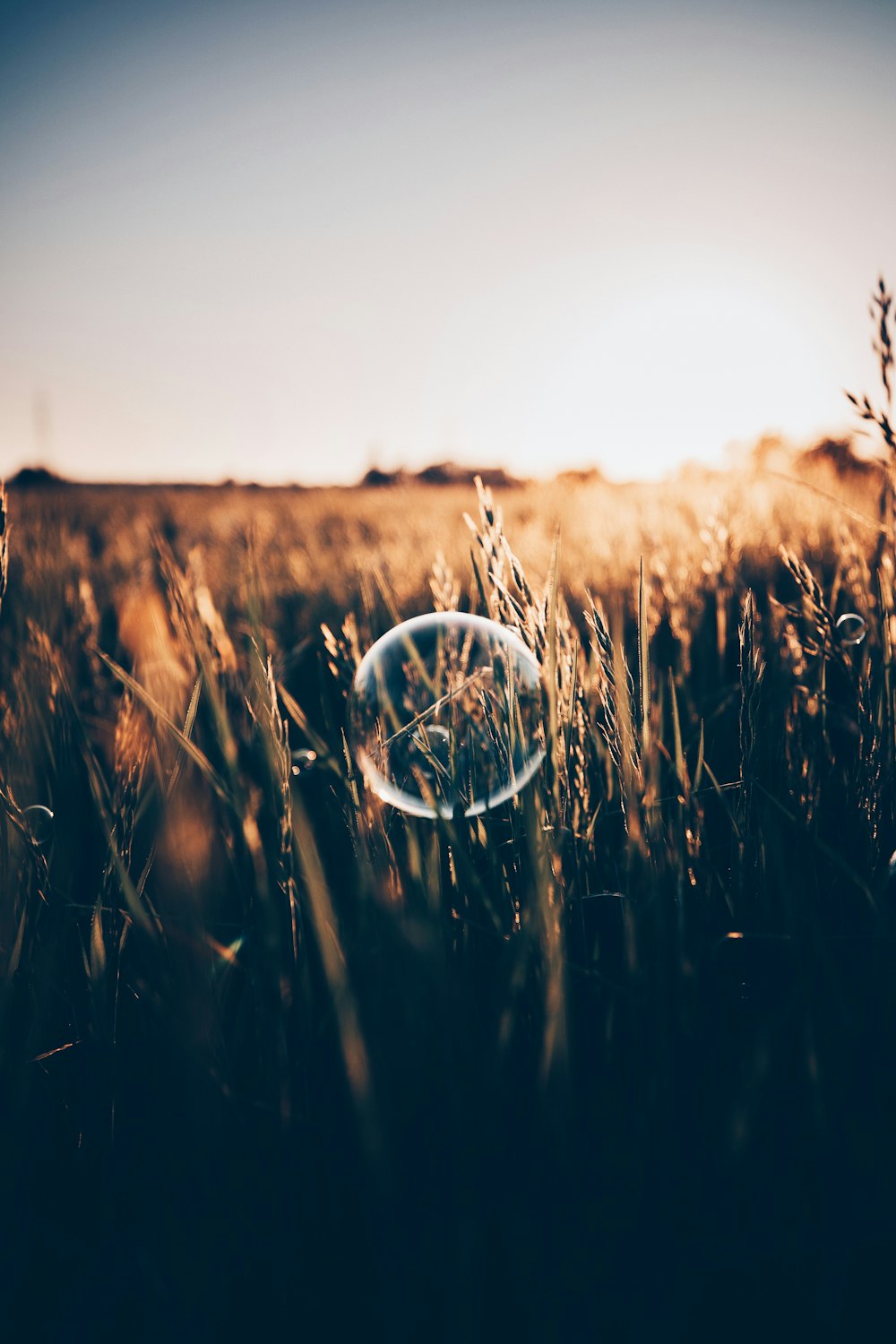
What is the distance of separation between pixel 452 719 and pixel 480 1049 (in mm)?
414

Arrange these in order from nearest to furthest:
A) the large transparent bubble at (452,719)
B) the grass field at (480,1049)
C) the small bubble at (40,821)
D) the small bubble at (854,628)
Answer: the grass field at (480,1049) → the large transparent bubble at (452,719) → the small bubble at (40,821) → the small bubble at (854,628)

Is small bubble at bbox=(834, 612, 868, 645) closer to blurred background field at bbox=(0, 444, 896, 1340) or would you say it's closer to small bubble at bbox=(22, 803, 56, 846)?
blurred background field at bbox=(0, 444, 896, 1340)

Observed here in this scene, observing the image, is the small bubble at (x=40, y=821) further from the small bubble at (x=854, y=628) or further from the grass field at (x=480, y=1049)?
the small bubble at (x=854, y=628)

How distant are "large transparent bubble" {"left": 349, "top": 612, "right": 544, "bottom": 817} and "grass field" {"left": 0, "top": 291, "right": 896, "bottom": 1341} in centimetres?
5

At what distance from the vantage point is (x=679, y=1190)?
2.17ft

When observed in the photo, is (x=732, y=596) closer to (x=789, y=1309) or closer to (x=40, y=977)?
(x=789, y=1309)

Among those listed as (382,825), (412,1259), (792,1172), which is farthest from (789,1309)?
(382,825)

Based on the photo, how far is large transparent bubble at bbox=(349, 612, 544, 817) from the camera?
0.92 meters

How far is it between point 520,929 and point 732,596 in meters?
1.53

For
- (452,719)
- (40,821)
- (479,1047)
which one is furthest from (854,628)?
(40,821)

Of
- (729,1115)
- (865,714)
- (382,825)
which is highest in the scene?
(865,714)

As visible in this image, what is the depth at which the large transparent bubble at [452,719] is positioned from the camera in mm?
919

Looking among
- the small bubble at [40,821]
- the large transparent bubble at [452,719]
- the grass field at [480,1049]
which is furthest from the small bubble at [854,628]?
the small bubble at [40,821]

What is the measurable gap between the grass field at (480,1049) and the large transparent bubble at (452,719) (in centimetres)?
5
